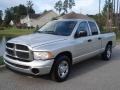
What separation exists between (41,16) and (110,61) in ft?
257

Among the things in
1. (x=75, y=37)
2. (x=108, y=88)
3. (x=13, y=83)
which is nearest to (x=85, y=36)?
(x=75, y=37)

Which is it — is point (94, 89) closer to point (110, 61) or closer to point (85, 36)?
point (85, 36)

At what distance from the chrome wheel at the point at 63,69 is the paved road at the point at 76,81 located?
9.2 inches

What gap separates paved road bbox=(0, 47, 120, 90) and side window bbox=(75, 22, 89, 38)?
130cm

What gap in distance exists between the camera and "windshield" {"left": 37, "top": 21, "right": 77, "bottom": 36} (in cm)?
710

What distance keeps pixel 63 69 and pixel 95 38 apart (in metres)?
2.30

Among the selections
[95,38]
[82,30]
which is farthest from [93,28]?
[82,30]

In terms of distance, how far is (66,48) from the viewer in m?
6.48

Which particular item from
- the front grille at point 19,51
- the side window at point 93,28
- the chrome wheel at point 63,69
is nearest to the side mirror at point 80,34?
the side window at point 93,28

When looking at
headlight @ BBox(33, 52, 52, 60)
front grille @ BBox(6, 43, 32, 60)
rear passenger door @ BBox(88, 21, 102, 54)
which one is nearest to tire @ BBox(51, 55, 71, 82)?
headlight @ BBox(33, 52, 52, 60)

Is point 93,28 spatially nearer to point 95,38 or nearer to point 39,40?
point 95,38

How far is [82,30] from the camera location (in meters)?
7.54

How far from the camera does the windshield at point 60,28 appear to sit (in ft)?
23.3

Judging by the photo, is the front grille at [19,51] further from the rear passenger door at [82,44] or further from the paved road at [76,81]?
the rear passenger door at [82,44]
